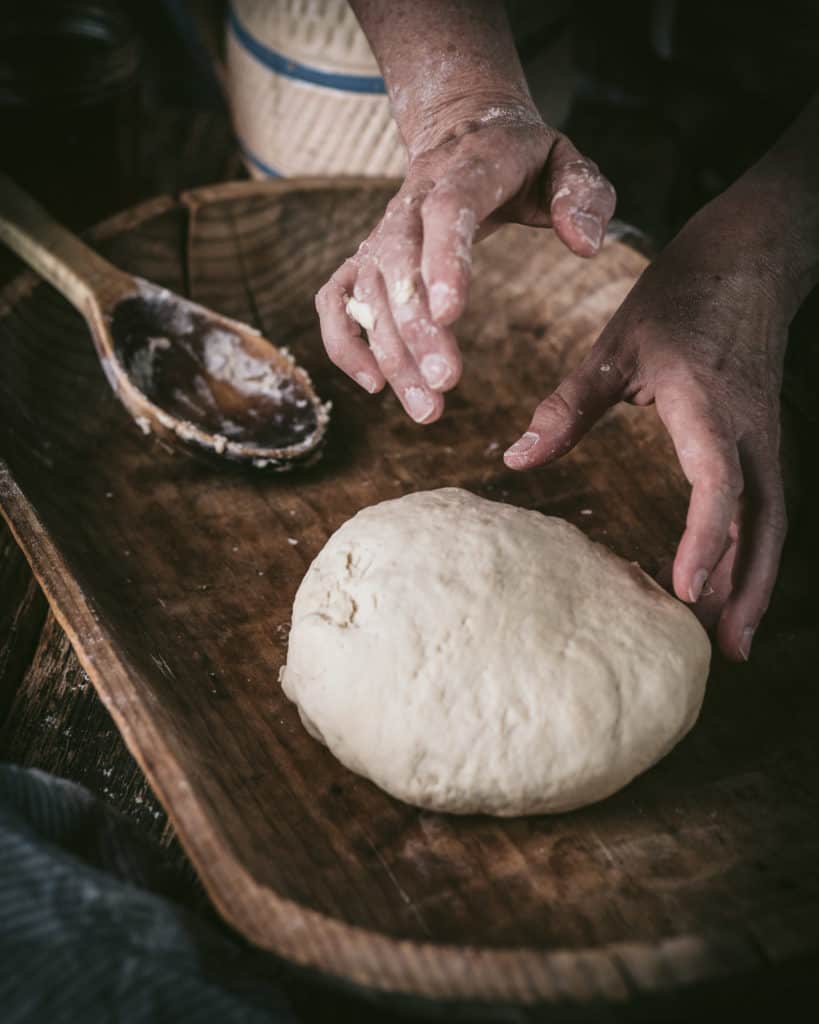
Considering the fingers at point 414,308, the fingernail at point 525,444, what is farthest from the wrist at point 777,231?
the fingers at point 414,308

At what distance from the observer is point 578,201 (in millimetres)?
1009

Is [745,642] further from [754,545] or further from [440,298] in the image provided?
[440,298]

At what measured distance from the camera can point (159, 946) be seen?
0.80 meters

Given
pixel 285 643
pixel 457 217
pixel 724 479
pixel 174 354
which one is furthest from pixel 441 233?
pixel 174 354

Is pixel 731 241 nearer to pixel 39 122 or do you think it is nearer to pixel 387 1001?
pixel 387 1001

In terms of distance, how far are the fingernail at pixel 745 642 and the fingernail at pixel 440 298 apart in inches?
19.5

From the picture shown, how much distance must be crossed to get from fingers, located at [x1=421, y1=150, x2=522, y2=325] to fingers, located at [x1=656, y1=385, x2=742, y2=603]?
0.98ft

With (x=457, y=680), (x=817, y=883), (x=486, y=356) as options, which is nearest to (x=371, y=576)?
(x=457, y=680)

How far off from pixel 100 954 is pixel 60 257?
3.60 ft

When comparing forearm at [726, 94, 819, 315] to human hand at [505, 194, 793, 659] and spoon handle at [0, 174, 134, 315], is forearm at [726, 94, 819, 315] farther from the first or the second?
spoon handle at [0, 174, 134, 315]

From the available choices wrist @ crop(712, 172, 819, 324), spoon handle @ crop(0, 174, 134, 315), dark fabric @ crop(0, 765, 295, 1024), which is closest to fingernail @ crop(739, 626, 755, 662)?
wrist @ crop(712, 172, 819, 324)

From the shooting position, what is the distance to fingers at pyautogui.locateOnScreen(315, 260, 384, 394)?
109cm

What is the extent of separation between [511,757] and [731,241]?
73 centimetres

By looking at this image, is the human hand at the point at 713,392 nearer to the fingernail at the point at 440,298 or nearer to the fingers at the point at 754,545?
the fingers at the point at 754,545
